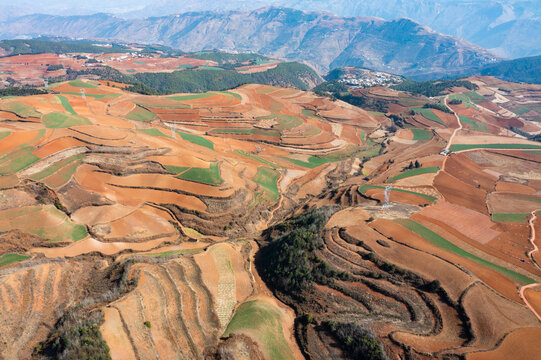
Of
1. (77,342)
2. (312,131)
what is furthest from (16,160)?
(312,131)

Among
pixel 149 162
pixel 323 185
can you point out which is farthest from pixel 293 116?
pixel 149 162

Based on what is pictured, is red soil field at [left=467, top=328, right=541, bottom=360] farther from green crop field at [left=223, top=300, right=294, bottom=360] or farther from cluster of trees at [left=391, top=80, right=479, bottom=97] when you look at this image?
cluster of trees at [left=391, top=80, right=479, bottom=97]

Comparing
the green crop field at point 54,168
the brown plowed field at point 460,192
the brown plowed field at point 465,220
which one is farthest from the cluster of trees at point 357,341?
the green crop field at point 54,168

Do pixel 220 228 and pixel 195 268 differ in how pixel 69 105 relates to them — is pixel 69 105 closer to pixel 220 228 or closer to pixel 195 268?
pixel 220 228

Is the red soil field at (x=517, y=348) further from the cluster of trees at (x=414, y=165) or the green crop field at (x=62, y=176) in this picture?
the green crop field at (x=62, y=176)

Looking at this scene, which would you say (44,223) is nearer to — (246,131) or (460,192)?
(246,131)

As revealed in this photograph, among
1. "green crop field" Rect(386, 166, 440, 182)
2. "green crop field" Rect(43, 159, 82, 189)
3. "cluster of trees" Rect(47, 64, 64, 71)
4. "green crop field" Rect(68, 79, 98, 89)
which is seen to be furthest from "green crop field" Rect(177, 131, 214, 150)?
"cluster of trees" Rect(47, 64, 64, 71)
